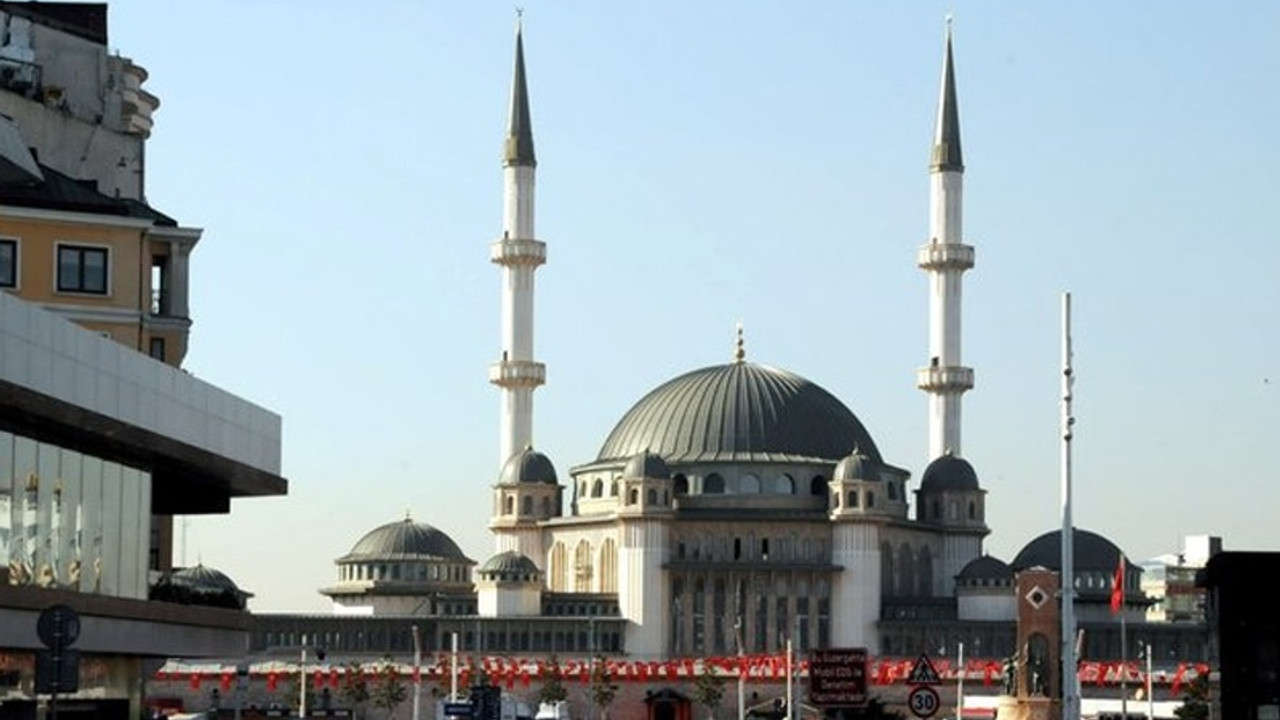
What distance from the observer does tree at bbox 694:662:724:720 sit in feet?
541

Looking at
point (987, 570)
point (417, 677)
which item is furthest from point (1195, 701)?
point (987, 570)

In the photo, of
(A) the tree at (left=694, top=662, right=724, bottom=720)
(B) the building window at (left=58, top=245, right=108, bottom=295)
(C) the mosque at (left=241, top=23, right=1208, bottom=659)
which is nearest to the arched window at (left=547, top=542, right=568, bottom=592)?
(C) the mosque at (left=241, top=23, right=1208, bottom=659)

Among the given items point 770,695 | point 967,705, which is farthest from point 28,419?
point 770,695

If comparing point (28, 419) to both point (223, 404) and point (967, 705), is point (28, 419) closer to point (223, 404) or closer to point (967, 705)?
point (223, 404)

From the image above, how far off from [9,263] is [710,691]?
11364 cm

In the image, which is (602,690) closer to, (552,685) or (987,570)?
(552,685)

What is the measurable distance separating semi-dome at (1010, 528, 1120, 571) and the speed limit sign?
15043cm

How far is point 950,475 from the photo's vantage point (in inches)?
7495

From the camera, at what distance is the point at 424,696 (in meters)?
166

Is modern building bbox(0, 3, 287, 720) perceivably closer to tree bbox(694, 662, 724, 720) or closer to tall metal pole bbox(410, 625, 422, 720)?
tall metal pole bbox(410, 625, 422, 720)

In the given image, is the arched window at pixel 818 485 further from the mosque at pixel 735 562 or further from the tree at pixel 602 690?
the tree at pixel 602 690

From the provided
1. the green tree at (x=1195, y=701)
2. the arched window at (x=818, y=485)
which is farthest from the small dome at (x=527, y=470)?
the green tree at (x=1195, y=701)

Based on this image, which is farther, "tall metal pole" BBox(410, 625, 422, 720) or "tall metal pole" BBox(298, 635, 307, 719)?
"tall metal pole" BBox(410, 625, 422, 720)

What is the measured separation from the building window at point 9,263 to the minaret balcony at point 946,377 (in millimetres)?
131260
